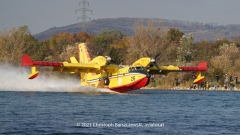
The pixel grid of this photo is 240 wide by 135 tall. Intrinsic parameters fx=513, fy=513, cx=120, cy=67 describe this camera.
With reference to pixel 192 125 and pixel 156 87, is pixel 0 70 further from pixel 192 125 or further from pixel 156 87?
pixel 192 125

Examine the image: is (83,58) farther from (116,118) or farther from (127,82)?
(116,118)

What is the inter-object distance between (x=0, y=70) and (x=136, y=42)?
109 ft

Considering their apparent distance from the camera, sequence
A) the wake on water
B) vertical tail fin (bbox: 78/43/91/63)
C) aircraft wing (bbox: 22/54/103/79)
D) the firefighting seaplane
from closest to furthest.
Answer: the firefighting seaplane → aircraft wing (bbox: 22/54/103/79) → the wake on water → vertical tail fin (bbox: 78/43/91/63)

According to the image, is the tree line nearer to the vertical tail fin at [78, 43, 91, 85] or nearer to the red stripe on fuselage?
the vertical tail fin at [78, 43, 91, 85]

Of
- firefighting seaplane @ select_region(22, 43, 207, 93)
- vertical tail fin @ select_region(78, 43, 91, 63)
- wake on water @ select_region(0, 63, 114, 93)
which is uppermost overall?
vertical tail fin @ select_region(78, 43, 91, 63)

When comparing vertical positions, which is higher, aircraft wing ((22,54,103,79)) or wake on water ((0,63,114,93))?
aircraft wing ((22,54,103,79))

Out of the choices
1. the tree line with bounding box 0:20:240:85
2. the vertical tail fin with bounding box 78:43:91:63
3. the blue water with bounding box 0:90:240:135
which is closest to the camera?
the blue water with bounding box 0:90:240:135

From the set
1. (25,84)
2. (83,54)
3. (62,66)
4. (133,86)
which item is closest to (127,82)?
(133,86)

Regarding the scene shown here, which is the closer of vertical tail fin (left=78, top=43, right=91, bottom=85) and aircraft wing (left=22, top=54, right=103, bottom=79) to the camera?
aircraft wing (left=22, top=54, right=103, bottom=79)

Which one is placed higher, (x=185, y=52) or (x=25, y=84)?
(x=185, y=52)

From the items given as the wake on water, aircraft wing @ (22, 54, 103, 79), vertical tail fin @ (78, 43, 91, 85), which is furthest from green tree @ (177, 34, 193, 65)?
aircraft wing @ (22, 54, 103, 79)

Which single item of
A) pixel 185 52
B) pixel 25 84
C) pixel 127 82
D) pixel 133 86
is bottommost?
pixel 25 84

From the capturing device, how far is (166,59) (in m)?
90.3

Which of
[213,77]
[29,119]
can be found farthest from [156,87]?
[29,119]
